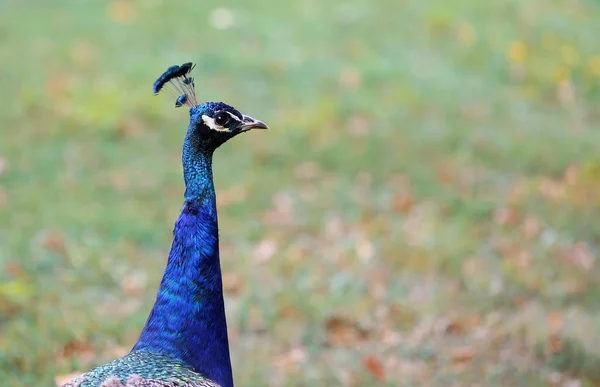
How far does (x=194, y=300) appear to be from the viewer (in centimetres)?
274

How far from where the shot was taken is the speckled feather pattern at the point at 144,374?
2439mm

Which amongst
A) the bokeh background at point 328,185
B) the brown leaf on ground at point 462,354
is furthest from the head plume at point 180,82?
the brown leaf on ground at point 462,354

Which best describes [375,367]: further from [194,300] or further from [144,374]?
[144,374]

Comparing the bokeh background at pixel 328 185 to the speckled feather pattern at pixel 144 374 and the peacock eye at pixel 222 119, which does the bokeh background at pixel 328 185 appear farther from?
the peacock eye at pixel 222 119

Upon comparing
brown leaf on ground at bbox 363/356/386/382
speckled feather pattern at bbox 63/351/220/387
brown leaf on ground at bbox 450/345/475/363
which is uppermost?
brown leaf on ground at bbox 450/345/475/363

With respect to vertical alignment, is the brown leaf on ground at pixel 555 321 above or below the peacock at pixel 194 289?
above

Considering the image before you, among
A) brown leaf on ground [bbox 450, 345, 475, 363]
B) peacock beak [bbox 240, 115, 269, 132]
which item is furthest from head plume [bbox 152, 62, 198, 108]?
brown leaf on ground [bbox 450, 345, 475, 363]

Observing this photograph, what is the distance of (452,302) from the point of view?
15.7 feet

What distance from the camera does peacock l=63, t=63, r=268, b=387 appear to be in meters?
2.69

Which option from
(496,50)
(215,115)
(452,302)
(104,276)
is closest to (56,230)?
(104,276)

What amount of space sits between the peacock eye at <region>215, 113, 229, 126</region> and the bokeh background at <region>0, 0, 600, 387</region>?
137 centimetres

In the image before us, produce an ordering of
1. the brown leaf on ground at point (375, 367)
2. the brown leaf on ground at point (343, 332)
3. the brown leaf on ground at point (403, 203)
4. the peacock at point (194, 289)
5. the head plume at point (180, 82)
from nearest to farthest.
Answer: the peacock at point (194, 289)
the head plume at point (180, 82)
the brown leaf on ground at point (375, 367)
the brown leaf on ground at point (343, 332)
the brown leaf on ground at point (403, 203)

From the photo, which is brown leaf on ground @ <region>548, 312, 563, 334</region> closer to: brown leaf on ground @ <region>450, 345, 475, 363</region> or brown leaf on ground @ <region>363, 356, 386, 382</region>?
brown leaf on ground @ <region>450, 345, 475, 363</region>

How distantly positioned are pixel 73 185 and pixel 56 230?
716 millimetres
